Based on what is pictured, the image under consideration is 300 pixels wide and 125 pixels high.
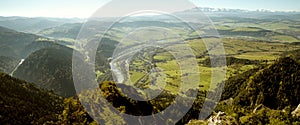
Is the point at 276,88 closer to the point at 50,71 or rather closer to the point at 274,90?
the point at 274,90

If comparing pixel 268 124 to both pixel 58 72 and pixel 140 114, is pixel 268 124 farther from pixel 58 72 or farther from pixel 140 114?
pixel 58 72

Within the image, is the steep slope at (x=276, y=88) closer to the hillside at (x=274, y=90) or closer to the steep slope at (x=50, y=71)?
the hillside at (x=274, y=90)

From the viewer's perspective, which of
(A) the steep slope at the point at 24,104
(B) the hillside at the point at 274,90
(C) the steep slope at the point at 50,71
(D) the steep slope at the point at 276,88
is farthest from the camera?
(C) the steep slope at the point at 50,71

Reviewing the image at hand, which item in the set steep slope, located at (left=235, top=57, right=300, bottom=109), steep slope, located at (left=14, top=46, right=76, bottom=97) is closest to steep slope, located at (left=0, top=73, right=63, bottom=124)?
steep slope, located at (left=14, top=46, right=76, bottom=97)

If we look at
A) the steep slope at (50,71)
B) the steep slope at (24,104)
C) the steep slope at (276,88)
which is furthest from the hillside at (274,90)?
the steep slope at (50,71)

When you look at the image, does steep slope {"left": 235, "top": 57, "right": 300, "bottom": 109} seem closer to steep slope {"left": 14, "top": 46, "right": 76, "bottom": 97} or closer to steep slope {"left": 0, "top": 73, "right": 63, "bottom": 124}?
steep slope {"left": 0, "top": 73, "right": 63, "bottom": 124}
